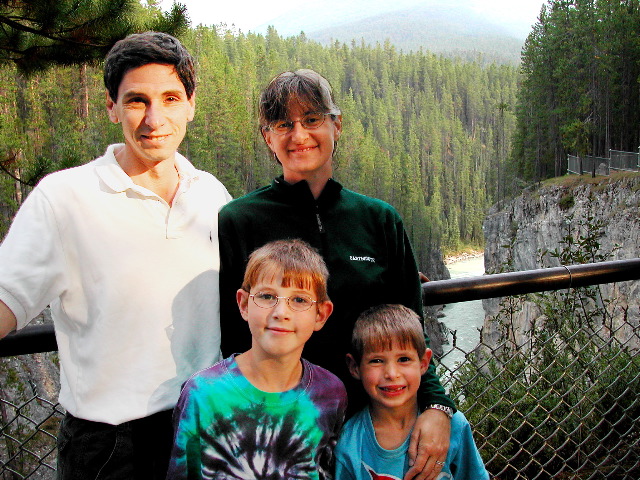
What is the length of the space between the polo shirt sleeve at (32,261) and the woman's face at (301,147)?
0.70 meters

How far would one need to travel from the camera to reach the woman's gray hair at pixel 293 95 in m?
1.76

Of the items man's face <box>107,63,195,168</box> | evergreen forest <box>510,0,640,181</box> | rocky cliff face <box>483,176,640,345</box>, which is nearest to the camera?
man's face <box>107,63,195,168</box>

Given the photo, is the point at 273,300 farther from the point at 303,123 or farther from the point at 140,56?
the point at 140,56

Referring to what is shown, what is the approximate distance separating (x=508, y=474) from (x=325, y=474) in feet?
9.83

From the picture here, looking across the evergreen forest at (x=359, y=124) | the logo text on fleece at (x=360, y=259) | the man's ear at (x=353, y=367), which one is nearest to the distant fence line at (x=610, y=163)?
the evergreen forest at (x=359, y=124)

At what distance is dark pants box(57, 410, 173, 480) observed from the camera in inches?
60.4

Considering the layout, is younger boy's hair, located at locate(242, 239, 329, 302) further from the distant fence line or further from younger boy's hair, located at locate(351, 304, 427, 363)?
the distant fence line

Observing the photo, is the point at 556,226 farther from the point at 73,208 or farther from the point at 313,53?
the point at 313,53

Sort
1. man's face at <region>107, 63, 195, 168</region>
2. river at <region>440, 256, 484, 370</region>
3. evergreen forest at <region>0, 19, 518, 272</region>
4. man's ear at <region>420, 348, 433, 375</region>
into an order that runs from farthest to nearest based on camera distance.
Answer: evergreen forest at <region>0, 19, 518, 272</region>
river at <region>440, 256, 484, 370</region>
man's ear at <region>420, 348, 433, 375</region>
man's face at <region>107, 63, 195, 168</region>

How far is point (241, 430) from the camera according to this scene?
1507 millimetres

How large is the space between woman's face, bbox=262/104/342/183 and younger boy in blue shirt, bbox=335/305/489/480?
50 centimetres

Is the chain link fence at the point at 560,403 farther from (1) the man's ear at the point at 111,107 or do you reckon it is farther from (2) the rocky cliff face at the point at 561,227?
(2) the rocky cliff face at the point at 561,227

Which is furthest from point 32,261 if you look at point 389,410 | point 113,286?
point 389,410

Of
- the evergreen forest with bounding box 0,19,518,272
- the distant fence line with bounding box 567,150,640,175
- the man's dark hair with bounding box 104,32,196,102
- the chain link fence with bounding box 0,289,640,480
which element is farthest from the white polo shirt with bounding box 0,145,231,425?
the distant fence line with bounding box 567,150,640,175
